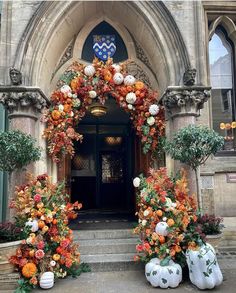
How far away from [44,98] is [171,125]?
98.3 inches

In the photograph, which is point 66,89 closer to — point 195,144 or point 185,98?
point 185,98

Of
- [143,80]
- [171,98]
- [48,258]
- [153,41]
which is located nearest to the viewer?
[48,258]

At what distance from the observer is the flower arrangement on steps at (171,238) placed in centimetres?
399

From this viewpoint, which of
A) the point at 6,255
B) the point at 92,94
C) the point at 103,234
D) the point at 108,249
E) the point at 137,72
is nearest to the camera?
the point at 6,255

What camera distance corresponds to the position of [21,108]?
5.46 m

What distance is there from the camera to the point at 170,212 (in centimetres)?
453

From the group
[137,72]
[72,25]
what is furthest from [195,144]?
[72,25]

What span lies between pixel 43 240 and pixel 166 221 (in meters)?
1.85

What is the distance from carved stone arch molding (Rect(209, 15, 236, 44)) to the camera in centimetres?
704

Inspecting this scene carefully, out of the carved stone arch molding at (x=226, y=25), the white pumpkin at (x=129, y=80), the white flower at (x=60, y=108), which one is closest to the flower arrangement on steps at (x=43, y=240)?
the white flower at (x=60, y=108)

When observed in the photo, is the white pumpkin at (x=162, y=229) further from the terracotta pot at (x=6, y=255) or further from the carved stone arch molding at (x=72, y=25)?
the carved stone arch molding at (x=72, y=25)

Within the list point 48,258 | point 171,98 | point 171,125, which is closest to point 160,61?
point 171,98

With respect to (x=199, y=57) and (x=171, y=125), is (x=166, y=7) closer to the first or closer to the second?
(x=199, y=57)

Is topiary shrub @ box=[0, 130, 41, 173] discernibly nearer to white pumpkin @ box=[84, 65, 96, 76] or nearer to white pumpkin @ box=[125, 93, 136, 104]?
white pumpkin @ box=[84, 65, 96, 76]
